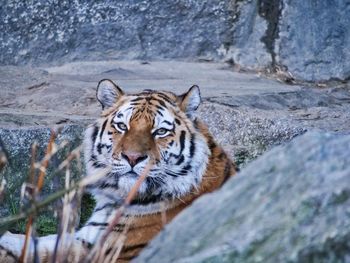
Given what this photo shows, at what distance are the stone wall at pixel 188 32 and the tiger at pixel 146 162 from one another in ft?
11.3

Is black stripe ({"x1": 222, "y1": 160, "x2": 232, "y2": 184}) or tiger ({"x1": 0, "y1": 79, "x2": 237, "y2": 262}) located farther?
black stripe ({"x1": 222, "y1": 160, "x2": 232, "y2": 184})

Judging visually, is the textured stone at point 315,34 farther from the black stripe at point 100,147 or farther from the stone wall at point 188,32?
the black stripe at point 100,147

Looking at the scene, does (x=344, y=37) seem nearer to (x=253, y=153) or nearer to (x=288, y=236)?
(x=253, y=153)

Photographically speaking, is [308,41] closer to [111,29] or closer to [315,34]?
[315,34]

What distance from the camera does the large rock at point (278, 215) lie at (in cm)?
277

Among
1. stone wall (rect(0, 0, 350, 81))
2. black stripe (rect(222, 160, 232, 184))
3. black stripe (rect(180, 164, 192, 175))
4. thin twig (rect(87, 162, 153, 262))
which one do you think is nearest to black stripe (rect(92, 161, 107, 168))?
black stripe (rect(180, 164, 192, 175))

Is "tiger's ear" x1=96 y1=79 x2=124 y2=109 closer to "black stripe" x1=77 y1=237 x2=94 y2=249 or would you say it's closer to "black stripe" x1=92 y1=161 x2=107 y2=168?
"black stripe" x1=92 y1=161 x2=107 y2=168

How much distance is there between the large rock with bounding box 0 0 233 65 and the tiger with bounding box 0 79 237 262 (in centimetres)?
342

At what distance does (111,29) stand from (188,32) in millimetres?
660

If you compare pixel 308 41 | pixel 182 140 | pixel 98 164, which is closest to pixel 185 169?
pixel 182 140

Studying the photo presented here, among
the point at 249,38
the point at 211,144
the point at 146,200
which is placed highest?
the point at 249,38

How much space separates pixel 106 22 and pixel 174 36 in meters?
0.59

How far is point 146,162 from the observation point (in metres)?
5.28

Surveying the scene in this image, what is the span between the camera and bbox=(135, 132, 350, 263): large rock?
2.77m
